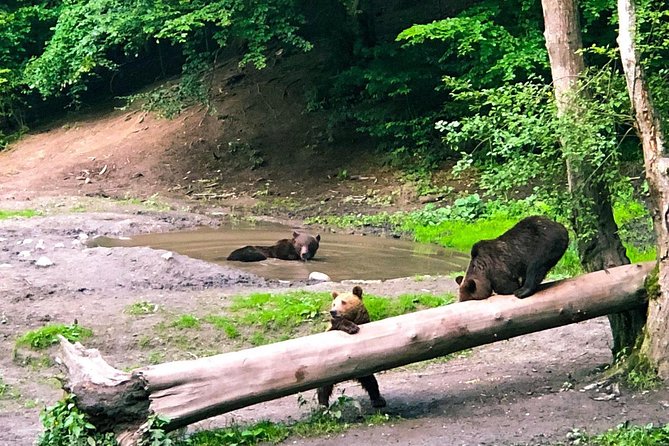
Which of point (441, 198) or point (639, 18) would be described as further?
point (441, 198)

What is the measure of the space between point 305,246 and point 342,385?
5831mm

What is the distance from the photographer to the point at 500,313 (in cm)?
749

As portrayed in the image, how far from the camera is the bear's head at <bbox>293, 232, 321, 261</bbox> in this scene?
47.8 feet

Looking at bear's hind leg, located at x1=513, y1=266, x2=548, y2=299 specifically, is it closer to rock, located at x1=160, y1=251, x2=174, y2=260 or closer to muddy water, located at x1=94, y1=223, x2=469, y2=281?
muddy water, located at x1=94, y1=223, x2=469, y2=281

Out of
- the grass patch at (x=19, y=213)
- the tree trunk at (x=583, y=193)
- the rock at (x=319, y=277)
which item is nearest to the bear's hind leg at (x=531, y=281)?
the tree trunk at (x=583, y=193)

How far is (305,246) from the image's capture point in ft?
48.0

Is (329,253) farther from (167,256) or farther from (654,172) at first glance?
(654,172)

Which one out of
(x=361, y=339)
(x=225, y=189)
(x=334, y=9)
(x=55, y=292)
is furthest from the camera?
(x=334, y=9)

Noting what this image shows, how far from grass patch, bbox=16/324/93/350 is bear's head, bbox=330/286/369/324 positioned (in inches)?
130

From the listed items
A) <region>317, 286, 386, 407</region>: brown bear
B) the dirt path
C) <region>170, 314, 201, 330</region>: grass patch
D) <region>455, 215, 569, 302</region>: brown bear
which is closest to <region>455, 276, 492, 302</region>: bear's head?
<region>455, 215, 569, 302</region>: brown bear

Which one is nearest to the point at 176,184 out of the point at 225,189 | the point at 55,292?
the point at 225,189

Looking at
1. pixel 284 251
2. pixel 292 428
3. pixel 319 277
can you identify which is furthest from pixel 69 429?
pixel 284 251

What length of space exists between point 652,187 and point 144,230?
38.4 ft

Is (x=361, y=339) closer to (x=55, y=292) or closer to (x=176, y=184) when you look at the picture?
(x=55, y=292)
